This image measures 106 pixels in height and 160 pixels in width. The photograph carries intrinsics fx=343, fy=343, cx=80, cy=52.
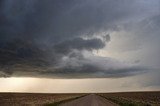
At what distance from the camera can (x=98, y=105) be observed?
3381 cm

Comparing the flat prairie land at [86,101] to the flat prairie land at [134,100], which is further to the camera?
the flat prairie land at [134,100]

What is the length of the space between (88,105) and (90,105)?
0.23m

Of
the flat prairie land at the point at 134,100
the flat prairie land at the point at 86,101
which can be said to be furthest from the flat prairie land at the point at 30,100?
the flat prairie land at the point at 134,100

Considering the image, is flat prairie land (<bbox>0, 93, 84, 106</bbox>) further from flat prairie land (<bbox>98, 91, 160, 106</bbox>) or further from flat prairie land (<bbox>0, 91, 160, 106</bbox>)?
flat prairie land (<bbox>98, 91, 160, 106</bbox>)

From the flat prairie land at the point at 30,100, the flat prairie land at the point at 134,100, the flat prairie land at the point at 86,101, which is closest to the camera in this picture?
the flat prairie land at the point at 86,101

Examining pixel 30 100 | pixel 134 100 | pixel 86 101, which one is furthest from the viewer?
pixel 30 100

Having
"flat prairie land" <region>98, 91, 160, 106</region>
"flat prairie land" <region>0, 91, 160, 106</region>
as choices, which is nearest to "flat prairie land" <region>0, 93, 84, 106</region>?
"flat prairie land" <region>0, 91, 160, 106</region>

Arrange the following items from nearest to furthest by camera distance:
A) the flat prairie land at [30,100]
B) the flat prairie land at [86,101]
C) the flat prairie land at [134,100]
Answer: the flat prairie land at [86,101]
the flat prairie land at [134,100]
the flat prairie land at [30,100]

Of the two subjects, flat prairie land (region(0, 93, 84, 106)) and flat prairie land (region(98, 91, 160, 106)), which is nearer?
flat prairie land (region(98, 91, 160, 106))

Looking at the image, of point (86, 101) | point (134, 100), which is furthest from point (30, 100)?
point (86, 101)

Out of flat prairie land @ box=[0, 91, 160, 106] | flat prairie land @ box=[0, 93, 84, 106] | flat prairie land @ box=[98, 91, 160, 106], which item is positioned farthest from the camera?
flat prairie land @ box=[0, 93, 84, 106]

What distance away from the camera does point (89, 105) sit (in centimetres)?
3366

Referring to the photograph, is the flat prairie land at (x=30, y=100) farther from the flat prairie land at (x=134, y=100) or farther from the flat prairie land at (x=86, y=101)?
the flat prairie land at (x=134, y=100)

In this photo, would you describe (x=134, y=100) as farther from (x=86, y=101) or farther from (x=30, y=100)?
(x=86, y=101)
